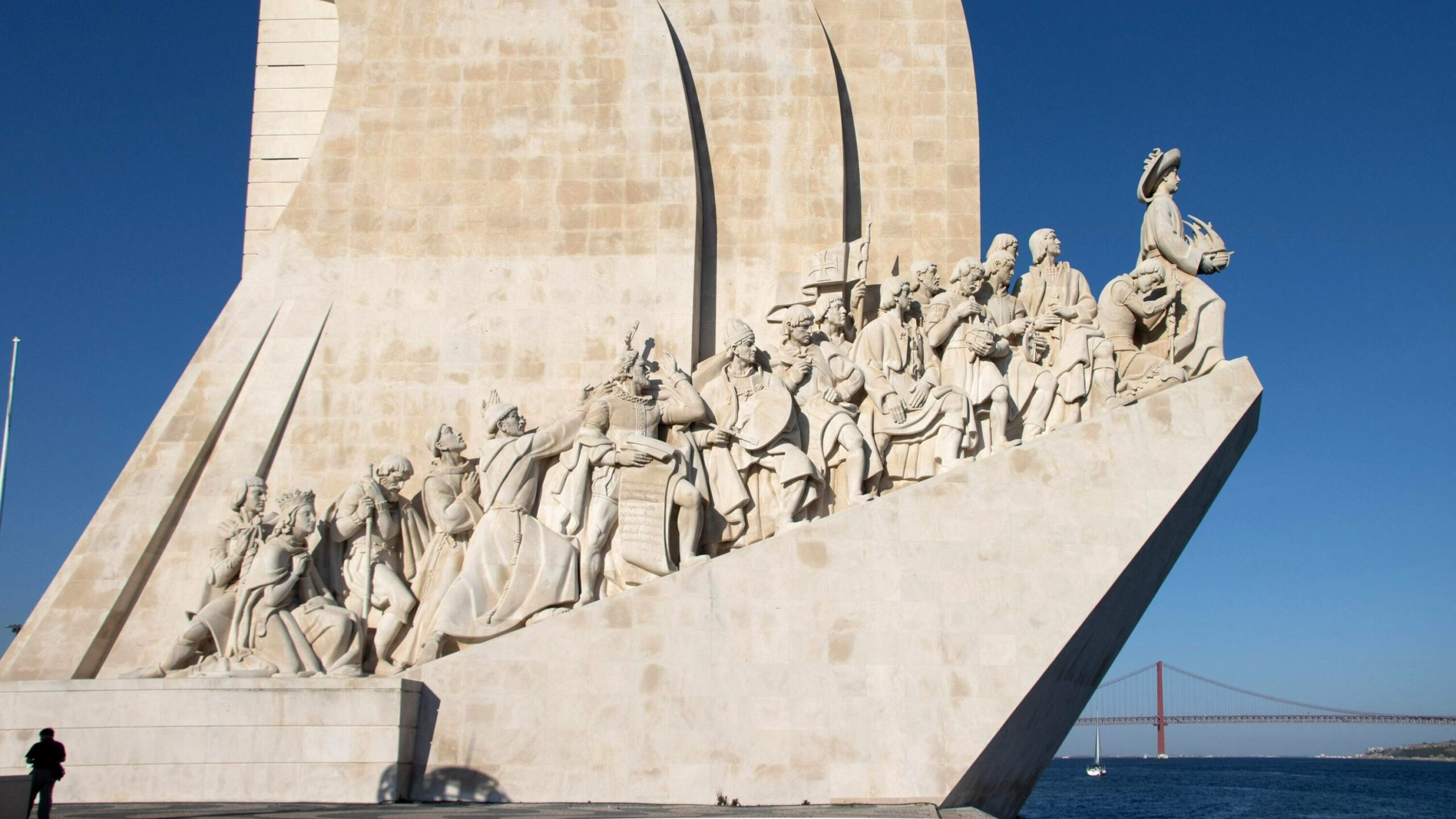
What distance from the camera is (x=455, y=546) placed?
9.23 meters

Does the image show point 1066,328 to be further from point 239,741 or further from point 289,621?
point 239,741

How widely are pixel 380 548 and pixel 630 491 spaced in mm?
1809

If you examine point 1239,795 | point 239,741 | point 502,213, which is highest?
point 502,213

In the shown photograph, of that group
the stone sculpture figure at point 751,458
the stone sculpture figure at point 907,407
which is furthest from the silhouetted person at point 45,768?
the stone sculpture figure at point 907,407

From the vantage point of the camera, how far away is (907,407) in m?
9.59

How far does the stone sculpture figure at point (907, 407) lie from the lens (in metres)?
9.39

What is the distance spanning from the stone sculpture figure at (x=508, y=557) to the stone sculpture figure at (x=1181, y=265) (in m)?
4.38

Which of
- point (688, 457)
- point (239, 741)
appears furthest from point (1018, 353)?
point (239, 741)

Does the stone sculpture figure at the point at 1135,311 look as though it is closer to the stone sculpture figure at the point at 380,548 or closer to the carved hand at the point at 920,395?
the carved hand at the point at 920,395

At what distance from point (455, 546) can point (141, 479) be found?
8.82 ft

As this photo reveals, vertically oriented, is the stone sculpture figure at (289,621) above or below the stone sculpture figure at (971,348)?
below

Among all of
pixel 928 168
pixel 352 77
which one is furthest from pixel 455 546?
pixel 928 168

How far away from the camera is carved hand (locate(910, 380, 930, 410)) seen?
9539mm

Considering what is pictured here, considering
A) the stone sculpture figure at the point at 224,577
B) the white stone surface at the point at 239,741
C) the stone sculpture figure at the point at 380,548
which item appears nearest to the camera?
the white stone surface at the point at 239,741
